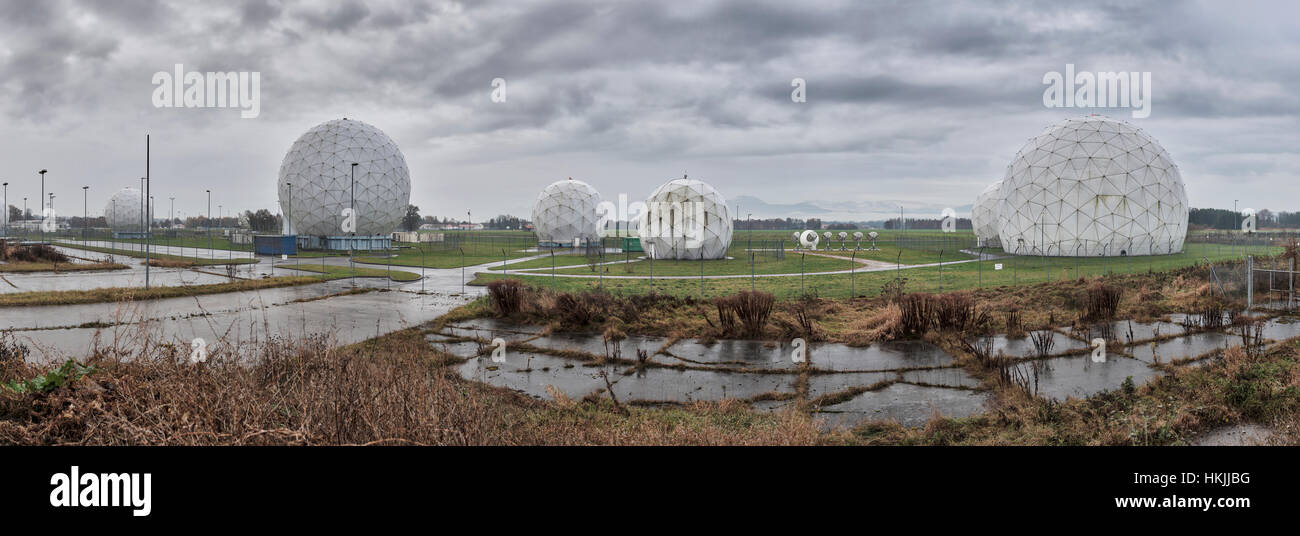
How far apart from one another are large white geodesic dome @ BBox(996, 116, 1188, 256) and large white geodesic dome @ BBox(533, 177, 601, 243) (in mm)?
47231

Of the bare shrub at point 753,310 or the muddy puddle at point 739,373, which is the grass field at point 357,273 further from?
the bare shrub at point 753,310

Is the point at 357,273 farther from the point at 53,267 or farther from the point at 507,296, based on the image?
the point at 507,296

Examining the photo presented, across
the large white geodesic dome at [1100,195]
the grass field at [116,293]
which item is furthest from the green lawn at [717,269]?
the large white geodesic dome at [1100,195]

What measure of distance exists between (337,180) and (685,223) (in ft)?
120

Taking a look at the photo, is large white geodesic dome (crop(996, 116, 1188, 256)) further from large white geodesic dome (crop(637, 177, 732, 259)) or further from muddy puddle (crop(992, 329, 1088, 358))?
muddy puddle (crop(992, 329, 1088, 358))

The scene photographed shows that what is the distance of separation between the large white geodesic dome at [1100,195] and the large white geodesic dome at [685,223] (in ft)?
75.5

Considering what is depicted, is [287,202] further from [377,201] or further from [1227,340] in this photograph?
[1227,340]

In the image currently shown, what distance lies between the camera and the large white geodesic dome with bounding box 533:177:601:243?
82.0 metres

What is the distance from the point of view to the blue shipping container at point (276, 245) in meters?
59.0

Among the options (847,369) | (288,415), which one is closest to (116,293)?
(288,415)

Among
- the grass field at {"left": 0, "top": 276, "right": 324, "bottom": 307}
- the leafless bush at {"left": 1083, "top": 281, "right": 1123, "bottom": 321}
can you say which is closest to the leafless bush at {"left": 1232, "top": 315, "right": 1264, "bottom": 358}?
the leafless bush at {"left": 1083, "top": 281, "right": 1123, "bottom": 321}

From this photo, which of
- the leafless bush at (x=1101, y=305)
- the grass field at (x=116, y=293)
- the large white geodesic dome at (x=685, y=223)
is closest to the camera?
the leafless bush at (x=1101, y=305)

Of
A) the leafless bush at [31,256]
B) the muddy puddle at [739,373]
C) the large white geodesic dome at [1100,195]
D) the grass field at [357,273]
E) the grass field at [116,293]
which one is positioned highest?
the large white geodesic dome at [1100,195]
